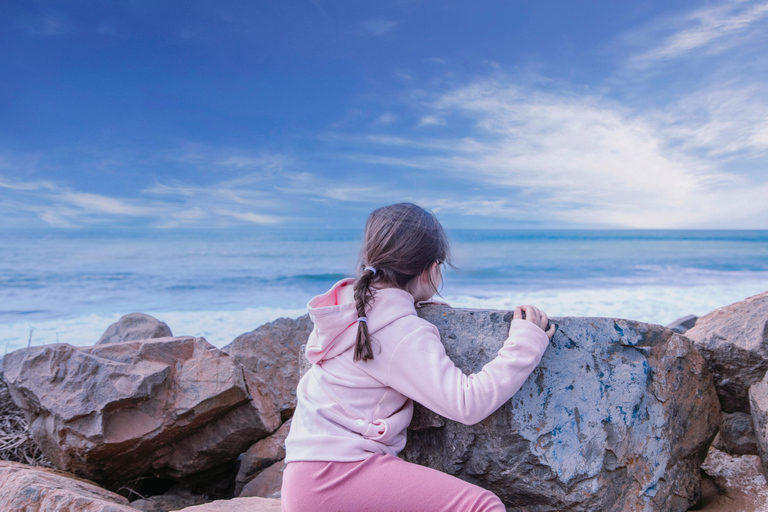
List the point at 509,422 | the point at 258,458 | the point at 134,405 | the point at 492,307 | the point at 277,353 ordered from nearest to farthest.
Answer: the point at 509,422, the point at 134,405, the point at 258,458, the point at 277,353, the point at 492,307

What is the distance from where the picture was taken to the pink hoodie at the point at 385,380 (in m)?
1.64

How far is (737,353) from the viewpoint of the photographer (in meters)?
2.23

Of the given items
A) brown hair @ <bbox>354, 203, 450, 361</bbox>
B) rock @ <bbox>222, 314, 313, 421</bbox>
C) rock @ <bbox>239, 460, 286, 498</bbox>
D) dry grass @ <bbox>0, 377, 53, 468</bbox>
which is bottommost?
rock @ <bbox>239, 460, 286, 498</bbox>

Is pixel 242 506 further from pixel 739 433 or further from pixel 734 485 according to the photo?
pixel 739 433

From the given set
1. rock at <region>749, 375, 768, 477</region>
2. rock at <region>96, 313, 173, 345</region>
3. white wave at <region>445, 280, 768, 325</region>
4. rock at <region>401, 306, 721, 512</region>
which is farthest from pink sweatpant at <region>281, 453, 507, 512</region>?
white wave at <region>445, 280, 768, 325</region>

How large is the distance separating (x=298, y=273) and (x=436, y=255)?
645 inches

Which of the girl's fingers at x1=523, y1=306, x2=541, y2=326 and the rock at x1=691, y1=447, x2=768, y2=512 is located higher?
the girl's fingers at x1=523, y1=306, x2=541, y2=326

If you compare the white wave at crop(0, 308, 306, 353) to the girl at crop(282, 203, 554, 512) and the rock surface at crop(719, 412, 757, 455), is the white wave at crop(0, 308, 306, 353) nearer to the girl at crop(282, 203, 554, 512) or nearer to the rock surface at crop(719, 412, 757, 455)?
the girl at crop(282, 203, 554, 512)

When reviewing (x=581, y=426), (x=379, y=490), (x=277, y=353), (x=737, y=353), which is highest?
(x=737, y=353)

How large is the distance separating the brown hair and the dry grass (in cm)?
272

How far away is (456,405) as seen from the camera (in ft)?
5.31

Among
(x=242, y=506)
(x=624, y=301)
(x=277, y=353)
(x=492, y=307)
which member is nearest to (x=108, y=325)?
(x=277, y=353)

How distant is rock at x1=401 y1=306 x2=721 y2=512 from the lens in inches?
72.8

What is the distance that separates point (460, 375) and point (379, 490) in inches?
18.6
